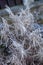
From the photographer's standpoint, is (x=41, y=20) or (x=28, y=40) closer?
(x=28, y=40)

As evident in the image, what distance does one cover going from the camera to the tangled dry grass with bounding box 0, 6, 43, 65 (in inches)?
73.5

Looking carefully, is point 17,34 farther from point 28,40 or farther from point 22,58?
point 22,58

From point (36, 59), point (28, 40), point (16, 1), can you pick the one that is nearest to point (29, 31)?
point (28, 40)

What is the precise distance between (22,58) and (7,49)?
11.5 inches

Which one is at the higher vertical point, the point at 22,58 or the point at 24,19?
the point at 24,19

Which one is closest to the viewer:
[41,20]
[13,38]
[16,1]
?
[13,38]

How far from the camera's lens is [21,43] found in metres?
1.97

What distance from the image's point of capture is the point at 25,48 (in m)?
1.96

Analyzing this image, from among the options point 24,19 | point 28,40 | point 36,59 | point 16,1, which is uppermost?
point 16,1

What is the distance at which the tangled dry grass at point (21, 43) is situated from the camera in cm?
187

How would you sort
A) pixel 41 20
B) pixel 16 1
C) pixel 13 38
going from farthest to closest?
pixel 16 1 < pixel 41 20 < pixel 13 38

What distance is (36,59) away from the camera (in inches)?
75.9

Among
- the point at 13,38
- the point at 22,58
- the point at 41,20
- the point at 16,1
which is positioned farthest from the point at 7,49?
the point at 16,1

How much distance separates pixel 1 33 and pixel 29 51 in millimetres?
344
